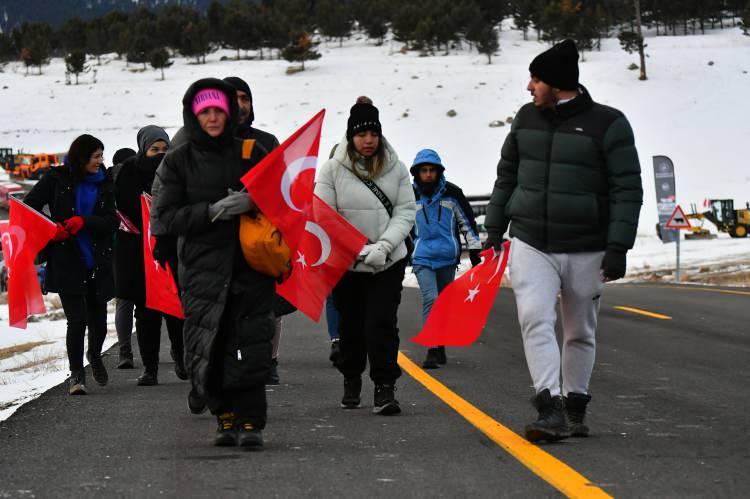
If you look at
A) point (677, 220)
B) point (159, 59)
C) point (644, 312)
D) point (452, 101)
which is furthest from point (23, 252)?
point (159, 59)

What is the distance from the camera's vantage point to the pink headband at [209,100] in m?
6.80

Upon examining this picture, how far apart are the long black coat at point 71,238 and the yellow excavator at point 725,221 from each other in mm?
46866

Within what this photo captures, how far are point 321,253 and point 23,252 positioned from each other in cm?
312

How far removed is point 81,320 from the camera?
10.0 metres

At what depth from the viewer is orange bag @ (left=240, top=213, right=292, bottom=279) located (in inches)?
266

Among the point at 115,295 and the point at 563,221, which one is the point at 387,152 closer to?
the point at 563,221

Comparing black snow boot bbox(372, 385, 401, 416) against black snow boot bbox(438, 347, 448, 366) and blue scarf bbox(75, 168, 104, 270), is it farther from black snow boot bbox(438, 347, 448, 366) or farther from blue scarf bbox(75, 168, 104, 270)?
black snow boot bbox(438, 347, 448, 366)

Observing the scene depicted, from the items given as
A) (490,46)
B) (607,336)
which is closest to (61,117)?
(490,46)

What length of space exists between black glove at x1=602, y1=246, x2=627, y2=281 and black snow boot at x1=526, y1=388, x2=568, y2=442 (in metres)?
0.68

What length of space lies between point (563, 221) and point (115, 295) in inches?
180

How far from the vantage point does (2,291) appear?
37625 mm

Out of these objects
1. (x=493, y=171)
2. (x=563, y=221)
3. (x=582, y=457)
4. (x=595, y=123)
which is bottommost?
(x=493, y=171)

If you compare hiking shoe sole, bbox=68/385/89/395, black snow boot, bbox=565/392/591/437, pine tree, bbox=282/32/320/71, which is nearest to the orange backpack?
black snow boot, bbox=565/392/591/437

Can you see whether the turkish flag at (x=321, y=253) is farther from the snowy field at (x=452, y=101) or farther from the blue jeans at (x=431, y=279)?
the snowy field at (x=452, y=101)
